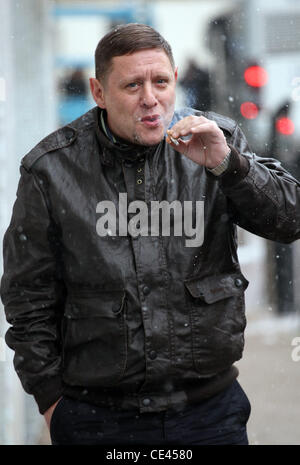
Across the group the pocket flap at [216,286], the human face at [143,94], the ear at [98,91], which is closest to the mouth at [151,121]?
the human face at [143,94]

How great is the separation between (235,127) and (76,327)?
89cm

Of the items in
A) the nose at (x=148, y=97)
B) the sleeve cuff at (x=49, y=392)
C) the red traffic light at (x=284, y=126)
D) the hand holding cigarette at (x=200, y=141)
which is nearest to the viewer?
the hand holding cigarette at (x=200, y=141)

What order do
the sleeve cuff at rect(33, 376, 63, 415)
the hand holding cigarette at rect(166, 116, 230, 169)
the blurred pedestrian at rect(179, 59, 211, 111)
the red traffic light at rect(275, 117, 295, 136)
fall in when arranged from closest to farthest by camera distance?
the hand holding cigarette at rect(166, 116, 230, 169), the sleeve cuff at rect(33, 376, 63, 415), the blurred pedestrian at rect(179, 59, 211, 111), the red traffic light at rect(275, 117, 295, 136)

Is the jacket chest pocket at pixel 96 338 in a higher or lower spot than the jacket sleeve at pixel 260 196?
lower

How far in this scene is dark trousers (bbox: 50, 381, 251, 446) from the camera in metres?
2.73

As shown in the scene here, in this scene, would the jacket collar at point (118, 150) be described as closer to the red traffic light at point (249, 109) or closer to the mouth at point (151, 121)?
the mouth at point (151, 121)

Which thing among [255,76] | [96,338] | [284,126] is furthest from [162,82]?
[255,76]

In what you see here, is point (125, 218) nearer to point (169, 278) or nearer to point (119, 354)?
point (169, 278)

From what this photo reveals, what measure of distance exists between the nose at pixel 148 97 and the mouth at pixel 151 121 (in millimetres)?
37

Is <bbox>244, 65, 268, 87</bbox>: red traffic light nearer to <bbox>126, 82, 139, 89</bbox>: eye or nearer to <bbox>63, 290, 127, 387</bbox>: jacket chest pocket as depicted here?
<bbox>126, 82, 139, 89</bbox>: eye

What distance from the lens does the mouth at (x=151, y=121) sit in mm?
2658

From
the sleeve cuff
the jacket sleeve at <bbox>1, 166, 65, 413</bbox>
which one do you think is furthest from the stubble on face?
the sleeve cuff

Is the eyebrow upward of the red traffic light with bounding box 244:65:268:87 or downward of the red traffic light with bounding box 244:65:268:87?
upward

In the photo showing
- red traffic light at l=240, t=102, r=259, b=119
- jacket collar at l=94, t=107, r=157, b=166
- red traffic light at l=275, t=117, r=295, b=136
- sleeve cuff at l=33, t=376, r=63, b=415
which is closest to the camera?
jacket collar at l=94, t=107, r=157, b=166
